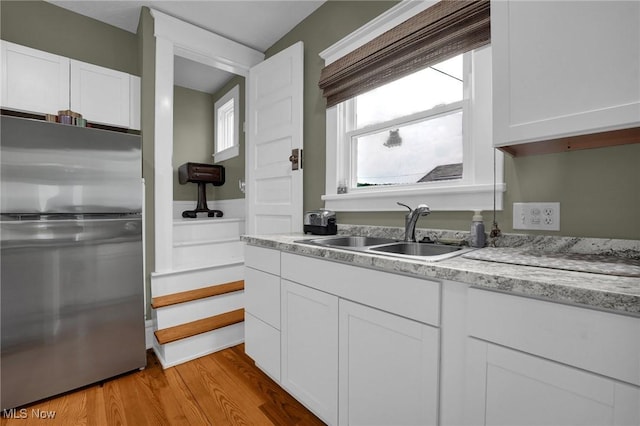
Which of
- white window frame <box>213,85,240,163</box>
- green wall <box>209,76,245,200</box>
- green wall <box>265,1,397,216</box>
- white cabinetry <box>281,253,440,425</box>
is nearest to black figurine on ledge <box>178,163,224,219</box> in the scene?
green wall <box>209,76,245,200</box>

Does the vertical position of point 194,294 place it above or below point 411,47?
below

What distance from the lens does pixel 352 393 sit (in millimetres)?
1179

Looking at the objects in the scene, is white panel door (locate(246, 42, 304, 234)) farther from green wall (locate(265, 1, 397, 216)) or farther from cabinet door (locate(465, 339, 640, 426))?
cabinet door (locate(465, 339, 640, 426))

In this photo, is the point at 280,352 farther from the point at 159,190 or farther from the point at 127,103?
the point at 127,103

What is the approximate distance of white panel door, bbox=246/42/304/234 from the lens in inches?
91.7

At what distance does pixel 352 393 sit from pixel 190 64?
3664mm

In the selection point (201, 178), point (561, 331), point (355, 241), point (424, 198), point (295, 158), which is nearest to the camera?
point (561, 331)

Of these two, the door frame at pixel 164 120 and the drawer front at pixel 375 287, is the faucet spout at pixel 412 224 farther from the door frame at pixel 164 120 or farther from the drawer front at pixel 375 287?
the door frame at pixel 164 120

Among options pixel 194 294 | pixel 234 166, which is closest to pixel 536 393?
pixel 194 294

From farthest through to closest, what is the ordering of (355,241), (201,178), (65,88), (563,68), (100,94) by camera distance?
(201,178), (100,94), (65,88), (355,241), (563,68)

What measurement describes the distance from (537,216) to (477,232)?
0.77 feet

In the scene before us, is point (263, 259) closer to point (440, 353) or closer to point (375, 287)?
point (375, 287)

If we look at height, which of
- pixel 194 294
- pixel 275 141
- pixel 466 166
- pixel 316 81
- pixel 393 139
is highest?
pixel 316 81

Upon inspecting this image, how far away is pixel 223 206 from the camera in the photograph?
3838 mm
